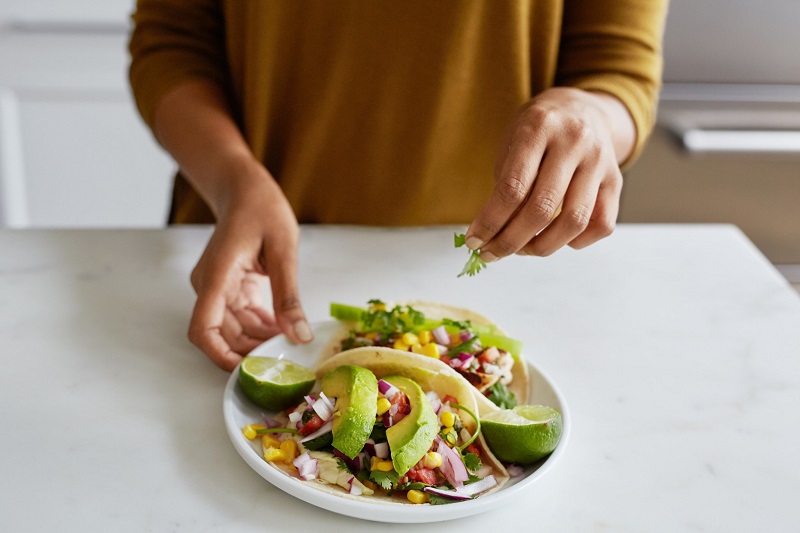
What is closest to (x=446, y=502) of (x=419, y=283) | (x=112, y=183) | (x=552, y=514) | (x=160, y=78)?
(x=552, y=514)

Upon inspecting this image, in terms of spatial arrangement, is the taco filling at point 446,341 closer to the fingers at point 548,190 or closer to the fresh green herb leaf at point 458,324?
the fresh green herb leaf at point 458,324

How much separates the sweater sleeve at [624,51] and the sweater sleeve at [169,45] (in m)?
0.70

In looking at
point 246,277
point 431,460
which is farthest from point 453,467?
point 246,277

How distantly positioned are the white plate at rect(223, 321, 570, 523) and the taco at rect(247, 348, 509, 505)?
2 cm

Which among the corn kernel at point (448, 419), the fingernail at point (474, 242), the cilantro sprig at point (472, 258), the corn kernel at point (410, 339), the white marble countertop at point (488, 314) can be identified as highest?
the fingernail at point (474, 242)

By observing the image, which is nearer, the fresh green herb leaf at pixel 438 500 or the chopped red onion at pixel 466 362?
the fresh green herb leaf at pixel 438 500

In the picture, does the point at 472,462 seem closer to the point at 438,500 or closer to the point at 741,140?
the point at 438,500

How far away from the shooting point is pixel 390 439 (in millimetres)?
860

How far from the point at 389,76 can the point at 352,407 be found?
2.56 feet

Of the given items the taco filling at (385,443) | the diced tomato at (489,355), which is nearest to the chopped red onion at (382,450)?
the taco filling at (385,443)

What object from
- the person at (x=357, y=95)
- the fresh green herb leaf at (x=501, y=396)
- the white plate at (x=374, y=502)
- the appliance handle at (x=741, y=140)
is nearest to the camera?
the white plate at (x=374, y=502)

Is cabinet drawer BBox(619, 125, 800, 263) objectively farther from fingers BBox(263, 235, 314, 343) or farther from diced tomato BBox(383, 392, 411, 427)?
diced tomato BBox(383, 392, 411, 427)

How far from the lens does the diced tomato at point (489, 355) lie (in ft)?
→ 3.40

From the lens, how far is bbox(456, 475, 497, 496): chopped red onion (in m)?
0.85
